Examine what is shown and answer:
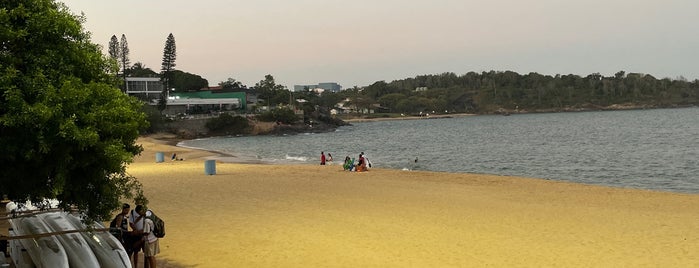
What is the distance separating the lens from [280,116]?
108 m

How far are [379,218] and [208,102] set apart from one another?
101997mm

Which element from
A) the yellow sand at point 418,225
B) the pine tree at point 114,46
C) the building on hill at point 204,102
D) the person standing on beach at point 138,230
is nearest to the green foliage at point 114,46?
the pine tree at point 114,46

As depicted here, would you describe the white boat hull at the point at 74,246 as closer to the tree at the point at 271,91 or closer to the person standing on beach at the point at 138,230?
the person standing on beach at the point at 138,230

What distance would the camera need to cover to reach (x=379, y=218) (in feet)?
49.5

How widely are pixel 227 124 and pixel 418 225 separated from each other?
86.0 m

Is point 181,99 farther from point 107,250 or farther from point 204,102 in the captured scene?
point 107,250

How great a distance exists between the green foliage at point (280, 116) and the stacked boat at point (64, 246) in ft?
321

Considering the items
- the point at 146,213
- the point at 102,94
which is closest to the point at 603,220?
the point at 146,213

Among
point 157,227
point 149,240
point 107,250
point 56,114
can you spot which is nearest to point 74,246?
point 107,250

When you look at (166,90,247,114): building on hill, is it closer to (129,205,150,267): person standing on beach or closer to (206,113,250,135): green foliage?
(206,113,250,135): green foliage

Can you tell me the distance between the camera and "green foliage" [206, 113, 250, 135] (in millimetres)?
95125

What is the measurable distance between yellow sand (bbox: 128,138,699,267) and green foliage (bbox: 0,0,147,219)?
4376 mm

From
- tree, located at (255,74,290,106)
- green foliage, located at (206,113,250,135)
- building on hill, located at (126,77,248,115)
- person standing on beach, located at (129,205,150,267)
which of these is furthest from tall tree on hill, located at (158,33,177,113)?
person standing on beach, located at (129,205,150,267)

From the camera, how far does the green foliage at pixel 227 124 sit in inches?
3745
